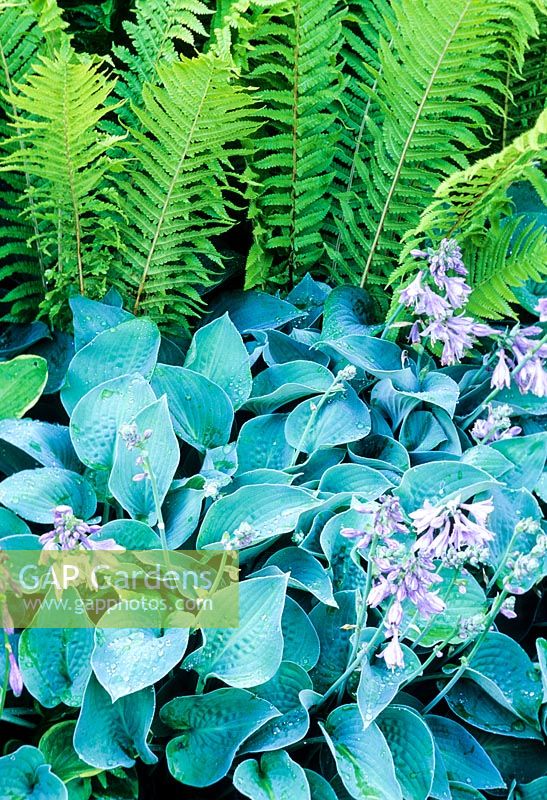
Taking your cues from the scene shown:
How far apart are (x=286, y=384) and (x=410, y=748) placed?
29.4 inches

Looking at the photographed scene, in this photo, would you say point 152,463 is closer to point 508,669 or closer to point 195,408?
point 195,408

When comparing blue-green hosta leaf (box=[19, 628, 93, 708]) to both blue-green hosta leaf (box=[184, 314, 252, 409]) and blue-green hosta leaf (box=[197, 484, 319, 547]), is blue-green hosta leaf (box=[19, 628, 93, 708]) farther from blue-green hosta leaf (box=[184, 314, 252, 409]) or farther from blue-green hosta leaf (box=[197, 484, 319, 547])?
blue-green hosta leaf (box=[184, 314, 252, 409])

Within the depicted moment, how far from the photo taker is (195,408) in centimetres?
177

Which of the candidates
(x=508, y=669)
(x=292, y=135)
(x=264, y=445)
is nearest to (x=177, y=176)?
(x=292, y=135)

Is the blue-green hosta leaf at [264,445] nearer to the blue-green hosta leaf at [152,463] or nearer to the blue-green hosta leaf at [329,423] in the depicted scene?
the blue-green hosta leaf at [329,423]

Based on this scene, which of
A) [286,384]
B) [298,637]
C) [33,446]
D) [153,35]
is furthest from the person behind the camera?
[153,35]

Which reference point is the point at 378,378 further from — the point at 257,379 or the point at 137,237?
the point at 137,237

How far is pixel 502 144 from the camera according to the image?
2.32 m

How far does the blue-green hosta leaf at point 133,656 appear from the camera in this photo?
4.11 feet

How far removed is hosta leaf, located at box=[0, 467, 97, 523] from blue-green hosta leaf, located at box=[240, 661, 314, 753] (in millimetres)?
473

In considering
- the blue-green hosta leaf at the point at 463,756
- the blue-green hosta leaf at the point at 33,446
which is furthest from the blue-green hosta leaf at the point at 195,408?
the blue-green hosta leaf at the point at 463,756

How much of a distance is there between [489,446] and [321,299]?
668 mm

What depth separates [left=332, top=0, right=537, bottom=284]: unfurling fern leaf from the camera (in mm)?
1875

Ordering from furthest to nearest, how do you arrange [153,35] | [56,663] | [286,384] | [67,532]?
[153,35], [286,384], [56,663], [67,532]
